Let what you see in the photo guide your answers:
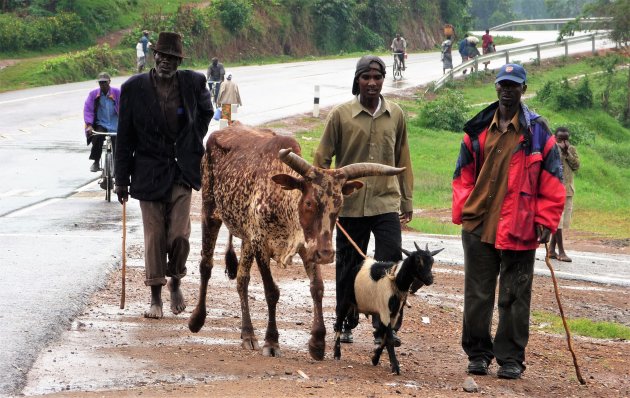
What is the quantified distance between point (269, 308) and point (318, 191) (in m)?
1.16

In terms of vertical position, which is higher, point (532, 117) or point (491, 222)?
point (532, 117)

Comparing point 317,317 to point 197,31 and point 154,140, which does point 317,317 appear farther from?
point 197,31

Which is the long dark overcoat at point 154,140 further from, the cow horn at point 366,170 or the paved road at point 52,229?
the cow horn at point 366,170

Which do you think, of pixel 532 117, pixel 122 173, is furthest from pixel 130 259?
pixel 532 117

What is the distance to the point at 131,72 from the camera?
46.6m

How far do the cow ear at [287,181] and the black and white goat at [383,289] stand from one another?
93 cm

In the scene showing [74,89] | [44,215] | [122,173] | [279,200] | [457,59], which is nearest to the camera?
[279,200]

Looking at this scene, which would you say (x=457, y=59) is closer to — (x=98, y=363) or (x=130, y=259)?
(x=130, y=259)

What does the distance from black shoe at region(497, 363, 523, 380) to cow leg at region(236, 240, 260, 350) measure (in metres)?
1.89

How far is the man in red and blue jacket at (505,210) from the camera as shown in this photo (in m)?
8.29

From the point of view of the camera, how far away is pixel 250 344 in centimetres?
888

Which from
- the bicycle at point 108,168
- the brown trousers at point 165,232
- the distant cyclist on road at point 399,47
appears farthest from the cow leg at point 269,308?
the distant cyclist on road at point 399,47

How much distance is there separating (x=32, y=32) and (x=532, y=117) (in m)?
42.2

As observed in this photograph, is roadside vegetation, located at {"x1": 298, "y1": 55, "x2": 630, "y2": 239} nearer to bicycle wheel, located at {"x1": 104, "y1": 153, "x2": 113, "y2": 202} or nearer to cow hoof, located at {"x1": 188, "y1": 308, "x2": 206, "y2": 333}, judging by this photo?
bicycle wheel, located at {"x1": 104, "y1": 153, "x2": 113, "y2": 202}
